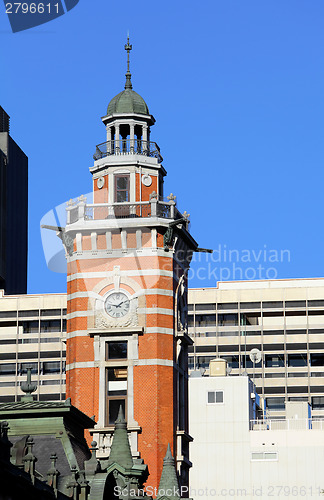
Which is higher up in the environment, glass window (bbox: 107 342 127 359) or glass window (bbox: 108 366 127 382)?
glass window (bbox: 107 342 127 359)

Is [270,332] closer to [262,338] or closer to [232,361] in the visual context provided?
[262,338]

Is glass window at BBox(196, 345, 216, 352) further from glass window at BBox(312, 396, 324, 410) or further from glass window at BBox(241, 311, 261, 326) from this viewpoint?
glass window at BBox(312, 396, 324, 410)

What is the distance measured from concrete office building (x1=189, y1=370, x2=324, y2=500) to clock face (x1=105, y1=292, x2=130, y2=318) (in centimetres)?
3640

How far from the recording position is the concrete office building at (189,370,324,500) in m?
117

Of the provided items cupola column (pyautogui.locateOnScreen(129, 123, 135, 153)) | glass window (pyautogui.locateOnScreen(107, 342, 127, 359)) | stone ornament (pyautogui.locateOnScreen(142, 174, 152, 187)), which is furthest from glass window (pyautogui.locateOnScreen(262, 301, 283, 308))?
glass window (pyautogui.locateOnScreen(107, 342, 127, 359))

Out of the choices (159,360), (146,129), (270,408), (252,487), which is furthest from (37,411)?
(270,408)

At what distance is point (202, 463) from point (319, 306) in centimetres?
6446

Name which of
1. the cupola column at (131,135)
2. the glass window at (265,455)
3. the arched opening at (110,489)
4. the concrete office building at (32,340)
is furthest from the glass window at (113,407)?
the concrete office building at (32,340)

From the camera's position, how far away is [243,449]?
11975 cm

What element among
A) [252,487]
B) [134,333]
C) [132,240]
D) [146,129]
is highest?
[146,129]

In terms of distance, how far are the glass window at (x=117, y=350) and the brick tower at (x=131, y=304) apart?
63 millimetres

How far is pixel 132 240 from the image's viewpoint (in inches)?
3386

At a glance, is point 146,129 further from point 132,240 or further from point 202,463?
point 202,463

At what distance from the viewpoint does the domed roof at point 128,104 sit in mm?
89812
